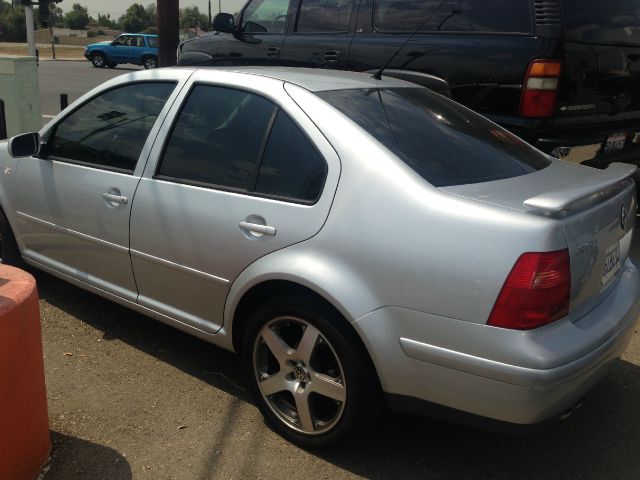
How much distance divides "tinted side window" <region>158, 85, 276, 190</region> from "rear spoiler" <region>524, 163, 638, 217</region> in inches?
49.8

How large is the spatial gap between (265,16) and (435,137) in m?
4.24

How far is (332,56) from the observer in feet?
19.2

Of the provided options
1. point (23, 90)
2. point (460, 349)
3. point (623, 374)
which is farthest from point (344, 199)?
point (23, 90)

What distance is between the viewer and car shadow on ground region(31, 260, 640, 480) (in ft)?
9.06

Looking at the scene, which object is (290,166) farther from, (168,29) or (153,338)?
(168,29)

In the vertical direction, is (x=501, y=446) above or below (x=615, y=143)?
below

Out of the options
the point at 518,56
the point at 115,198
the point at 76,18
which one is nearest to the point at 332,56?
the point at 518,56

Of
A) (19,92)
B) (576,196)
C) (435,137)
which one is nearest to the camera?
(576,196)

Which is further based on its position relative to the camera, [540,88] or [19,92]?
[19,92]

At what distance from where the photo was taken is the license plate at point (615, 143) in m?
5.32

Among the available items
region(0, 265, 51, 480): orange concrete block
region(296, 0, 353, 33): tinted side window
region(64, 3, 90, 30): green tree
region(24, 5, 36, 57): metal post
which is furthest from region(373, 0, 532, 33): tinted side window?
region(64, 3, 90, 30): green tree

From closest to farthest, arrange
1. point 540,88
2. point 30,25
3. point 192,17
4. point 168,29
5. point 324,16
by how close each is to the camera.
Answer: point 540,88
point 324,16
point 168,29
point 30,25
point 192,17

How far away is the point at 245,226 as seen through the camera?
2818mm

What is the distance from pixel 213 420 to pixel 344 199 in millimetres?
1279
